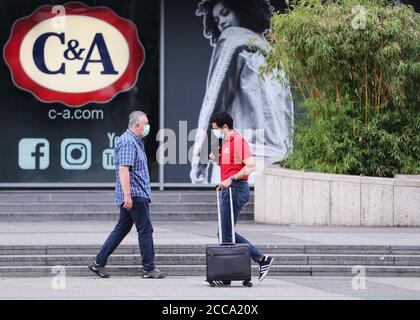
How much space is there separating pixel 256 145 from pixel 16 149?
449 cm

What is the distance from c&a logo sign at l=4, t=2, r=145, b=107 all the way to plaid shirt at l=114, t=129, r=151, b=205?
8.14 metres

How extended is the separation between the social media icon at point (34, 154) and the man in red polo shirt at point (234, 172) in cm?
868

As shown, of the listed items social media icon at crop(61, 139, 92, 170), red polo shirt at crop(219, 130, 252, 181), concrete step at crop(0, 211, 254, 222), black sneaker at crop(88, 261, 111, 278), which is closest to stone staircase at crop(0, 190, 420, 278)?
black sneaker at crop(88, 261, 111, 278)

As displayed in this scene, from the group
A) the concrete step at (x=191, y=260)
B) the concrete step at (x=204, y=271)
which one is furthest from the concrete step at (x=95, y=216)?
the concrete step at (x=204, y=271)

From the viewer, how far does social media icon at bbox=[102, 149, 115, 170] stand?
21.7 metres

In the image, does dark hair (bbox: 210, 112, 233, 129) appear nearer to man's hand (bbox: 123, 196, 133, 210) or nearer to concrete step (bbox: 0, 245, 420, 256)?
man's hand (bbox: 123, 196, 133, 210)

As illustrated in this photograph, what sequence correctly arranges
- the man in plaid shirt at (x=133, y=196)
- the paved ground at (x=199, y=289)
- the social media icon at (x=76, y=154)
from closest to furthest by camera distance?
1. the paved ground at (x=199, y=289)
2. the man in plaid shirt at (x=133, y=196)
3. the social media icon at (x=76, y=154)

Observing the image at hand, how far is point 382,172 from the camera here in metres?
18.7

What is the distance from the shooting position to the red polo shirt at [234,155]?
13.3 metres

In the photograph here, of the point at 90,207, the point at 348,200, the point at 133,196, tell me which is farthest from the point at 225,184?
the point at 90,207

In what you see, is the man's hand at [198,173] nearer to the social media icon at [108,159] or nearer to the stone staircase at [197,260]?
the social media icon at [108,159]

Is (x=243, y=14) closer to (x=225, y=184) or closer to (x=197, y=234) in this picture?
(x=197, y=234)

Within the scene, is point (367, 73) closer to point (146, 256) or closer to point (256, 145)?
point (256, 145)
